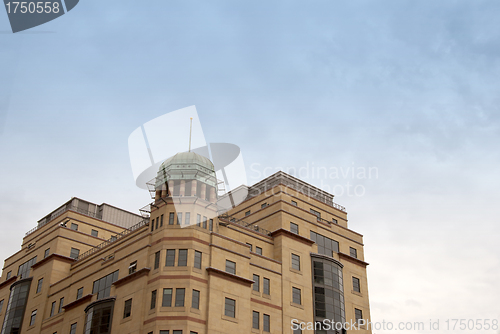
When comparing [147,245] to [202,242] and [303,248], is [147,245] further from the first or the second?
[303,248]

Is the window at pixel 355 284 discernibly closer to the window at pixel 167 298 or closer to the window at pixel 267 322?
the window at pixel 267 322

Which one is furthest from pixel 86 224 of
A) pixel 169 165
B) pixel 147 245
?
pixel 147 245

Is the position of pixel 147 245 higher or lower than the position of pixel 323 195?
lower

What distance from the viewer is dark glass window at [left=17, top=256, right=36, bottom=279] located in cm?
9518

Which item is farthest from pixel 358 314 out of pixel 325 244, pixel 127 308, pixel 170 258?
pixel 127 308

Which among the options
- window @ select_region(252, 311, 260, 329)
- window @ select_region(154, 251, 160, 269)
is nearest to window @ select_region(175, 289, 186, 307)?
window @ select_region(154, 251, 160, 269)

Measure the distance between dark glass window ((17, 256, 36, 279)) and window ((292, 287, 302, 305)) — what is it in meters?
42.3

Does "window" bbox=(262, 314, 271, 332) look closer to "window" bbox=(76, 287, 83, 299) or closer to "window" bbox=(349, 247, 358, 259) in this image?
"window" bbox=(349, 247, 358, 259)

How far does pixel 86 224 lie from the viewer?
323 ft

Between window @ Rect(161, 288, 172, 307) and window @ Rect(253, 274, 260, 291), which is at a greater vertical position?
window @ Rect(253, 274, 260, 291)

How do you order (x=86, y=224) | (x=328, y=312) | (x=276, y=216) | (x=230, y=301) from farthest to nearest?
(x=86, y=224) → (x=276, y=216) → (x=328, y=312) → (x=230, y=301)

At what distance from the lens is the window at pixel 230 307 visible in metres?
70.1

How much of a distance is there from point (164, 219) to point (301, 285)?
21286 mm

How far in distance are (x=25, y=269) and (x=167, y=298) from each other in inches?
1529
